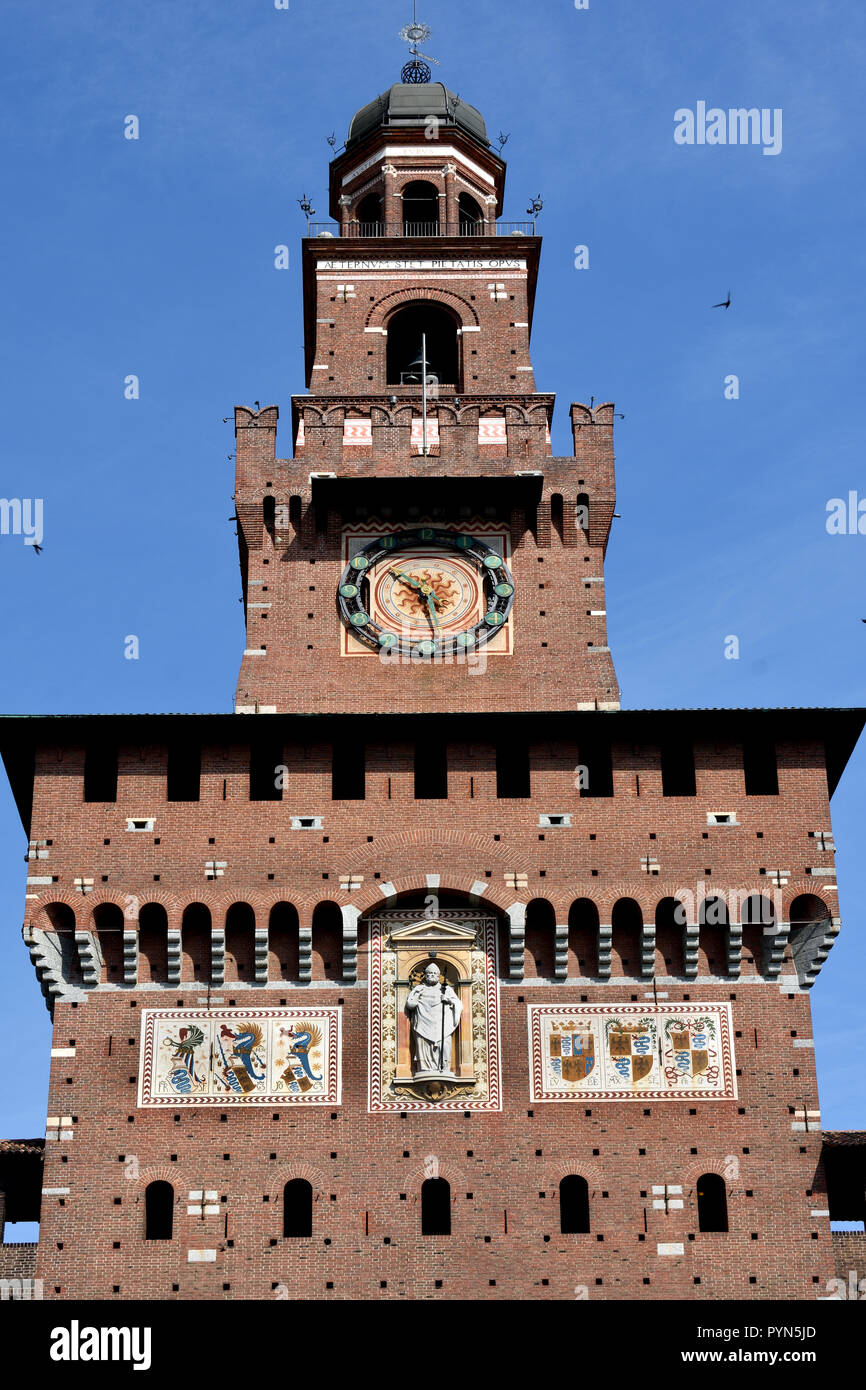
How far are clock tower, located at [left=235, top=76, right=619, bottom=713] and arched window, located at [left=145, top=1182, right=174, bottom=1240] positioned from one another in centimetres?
914

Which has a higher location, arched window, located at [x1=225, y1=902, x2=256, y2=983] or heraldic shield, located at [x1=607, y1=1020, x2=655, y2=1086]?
arched window, located at [x1=225, y1=902, x2=256, y2=983]

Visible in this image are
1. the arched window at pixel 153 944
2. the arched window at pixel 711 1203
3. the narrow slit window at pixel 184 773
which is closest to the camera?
the arched window at pixel 711 1203

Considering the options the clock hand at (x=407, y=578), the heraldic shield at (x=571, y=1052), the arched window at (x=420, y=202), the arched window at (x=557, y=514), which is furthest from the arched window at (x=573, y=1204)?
the arched window at (x=420, y=202)

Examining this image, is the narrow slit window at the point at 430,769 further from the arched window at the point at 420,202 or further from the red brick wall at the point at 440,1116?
the arched window at the point at 420,202

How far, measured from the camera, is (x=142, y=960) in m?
40.7

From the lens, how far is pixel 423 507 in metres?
46.5

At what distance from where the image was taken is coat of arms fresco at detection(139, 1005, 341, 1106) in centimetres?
3966

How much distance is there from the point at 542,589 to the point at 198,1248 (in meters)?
13.9

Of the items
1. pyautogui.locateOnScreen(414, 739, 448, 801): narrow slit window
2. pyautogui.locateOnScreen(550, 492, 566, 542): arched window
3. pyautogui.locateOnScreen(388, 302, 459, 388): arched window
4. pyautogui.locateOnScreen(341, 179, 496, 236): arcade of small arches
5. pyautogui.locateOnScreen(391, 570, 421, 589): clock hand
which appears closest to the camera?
pyautogui.locateOnScreen(414, 739, 448, 801): narrow slit window

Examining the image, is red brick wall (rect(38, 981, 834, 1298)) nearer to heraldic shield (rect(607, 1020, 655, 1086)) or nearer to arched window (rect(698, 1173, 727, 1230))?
arched window (rect(698, 1173, 727, 1230))

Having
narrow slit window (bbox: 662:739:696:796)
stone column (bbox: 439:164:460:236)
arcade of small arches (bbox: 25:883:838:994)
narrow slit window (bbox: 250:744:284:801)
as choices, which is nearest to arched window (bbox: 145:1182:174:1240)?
arcade of small arches (bbox: 25:883:838:994)

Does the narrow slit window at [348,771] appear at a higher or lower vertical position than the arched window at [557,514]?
lower

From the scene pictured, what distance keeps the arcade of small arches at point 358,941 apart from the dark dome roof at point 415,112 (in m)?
20.5

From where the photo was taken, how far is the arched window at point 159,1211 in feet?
127
